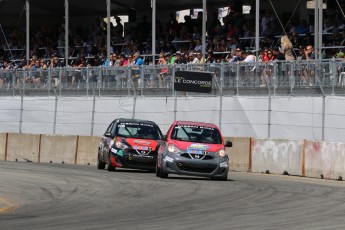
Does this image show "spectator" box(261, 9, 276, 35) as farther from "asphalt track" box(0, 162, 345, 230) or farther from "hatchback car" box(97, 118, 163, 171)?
"asphalt track" box(0, 162, 345, 230)

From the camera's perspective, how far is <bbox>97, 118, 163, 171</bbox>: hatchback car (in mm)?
27641

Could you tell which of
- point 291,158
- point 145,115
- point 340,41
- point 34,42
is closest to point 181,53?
point 145,115

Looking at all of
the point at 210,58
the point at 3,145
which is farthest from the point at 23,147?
the point at 210,58

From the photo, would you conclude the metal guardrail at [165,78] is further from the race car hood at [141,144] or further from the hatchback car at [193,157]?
the hatchback car at [193,157]

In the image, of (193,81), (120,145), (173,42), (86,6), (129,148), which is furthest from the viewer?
(86,6)

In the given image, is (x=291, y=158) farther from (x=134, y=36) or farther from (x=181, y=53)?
(x=134, y=36)

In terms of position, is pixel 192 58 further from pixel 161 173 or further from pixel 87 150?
pixel 161 173

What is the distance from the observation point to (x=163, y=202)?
17.7 m

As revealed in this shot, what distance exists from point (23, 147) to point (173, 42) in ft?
23.5

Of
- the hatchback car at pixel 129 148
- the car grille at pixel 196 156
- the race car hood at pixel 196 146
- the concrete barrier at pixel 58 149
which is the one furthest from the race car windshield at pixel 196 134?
the concrete barrier at pixel 58 149

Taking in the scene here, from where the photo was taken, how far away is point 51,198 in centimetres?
1844

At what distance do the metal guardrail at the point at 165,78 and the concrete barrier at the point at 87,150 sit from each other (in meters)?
2.05

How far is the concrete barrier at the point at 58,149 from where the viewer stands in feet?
117

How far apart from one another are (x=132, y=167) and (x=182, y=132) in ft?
8.40
